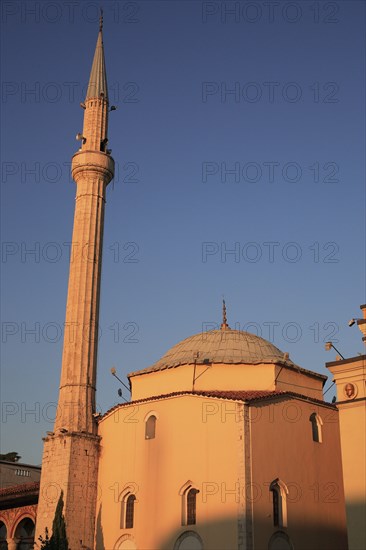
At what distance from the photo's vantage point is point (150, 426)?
23.3m

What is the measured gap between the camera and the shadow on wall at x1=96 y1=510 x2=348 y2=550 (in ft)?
65.9

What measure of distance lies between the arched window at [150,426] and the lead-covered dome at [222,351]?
211 centimetres

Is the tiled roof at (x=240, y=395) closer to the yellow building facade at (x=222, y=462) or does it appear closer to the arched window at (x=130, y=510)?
the yellow building facade at (x=222, y=462)

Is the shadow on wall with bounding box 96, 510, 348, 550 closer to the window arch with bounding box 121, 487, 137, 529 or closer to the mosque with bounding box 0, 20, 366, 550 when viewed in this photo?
the mosque with bounding box 0, 20, 366, 550

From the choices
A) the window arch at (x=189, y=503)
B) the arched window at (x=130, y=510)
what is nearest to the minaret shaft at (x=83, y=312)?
the arched window at (x=130, y=510)

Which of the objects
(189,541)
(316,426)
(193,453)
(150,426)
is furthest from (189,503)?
(316,426)

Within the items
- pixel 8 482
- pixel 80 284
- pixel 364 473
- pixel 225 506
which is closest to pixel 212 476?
pixel 225 506

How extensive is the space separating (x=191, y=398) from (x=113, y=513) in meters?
4.40

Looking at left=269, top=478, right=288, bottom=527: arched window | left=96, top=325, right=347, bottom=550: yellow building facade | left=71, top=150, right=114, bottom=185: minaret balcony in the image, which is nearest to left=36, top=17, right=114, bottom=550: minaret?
left=71, top=150, right=114, bottom=185: minaret balcony

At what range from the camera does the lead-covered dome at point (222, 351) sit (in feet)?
80.3

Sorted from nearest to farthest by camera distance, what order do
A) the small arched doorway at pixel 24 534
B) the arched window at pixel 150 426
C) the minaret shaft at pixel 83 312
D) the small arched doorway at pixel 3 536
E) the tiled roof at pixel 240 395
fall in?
the tiled roof at pixel 240 395 → the arched window at pixel 150 426 → the minaret shaft at pixel 83 312 → the small arched doorway at pixel 24 534 → the small arched doorway at pixel 3 536

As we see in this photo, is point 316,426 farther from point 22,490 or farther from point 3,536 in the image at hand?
point 3,536

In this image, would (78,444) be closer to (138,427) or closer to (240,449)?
(138,427)

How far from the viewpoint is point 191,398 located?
74.0 ft
